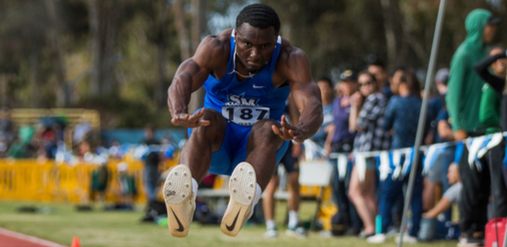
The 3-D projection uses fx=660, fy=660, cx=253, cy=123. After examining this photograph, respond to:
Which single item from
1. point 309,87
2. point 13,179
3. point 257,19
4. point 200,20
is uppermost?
point 200,20

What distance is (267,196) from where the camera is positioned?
29.6ft

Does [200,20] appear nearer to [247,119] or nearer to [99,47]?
[247,119]

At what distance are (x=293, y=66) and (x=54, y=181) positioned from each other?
1450cm

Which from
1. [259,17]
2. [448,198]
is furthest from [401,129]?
[259,17]

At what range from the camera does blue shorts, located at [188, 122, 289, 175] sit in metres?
5.15

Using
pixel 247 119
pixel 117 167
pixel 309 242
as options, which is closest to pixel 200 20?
pixel 117 167

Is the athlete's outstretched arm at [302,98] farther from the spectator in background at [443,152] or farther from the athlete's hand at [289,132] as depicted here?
the spectator in background at [443,152]

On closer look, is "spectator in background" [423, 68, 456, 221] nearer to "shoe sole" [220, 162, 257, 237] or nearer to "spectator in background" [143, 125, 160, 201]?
"shoe sole" [220, 162, 257, 237]

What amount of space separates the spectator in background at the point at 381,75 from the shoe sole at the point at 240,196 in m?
5.23

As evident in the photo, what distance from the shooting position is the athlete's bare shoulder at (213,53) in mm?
4910

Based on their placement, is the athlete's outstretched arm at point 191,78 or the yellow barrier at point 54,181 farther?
the yellow barrier at point 54,181

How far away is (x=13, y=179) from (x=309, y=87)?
1561 centimetres

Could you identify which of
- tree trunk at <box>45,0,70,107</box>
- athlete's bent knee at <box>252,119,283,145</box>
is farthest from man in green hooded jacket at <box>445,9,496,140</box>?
tree trunk at <box>45,0,70,107</box>

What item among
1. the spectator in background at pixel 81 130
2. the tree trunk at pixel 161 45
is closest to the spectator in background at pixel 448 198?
the spectator in background at pixel 81 130
